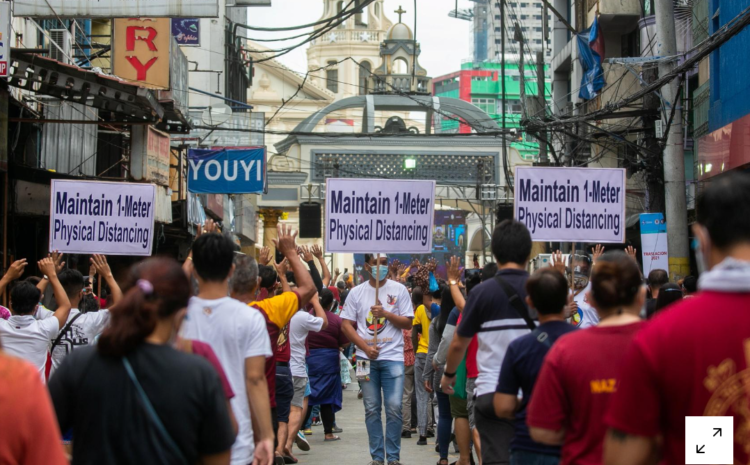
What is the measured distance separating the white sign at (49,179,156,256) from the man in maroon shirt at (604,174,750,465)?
24.3 ft

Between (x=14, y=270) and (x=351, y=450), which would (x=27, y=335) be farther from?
(x=351, y=450)

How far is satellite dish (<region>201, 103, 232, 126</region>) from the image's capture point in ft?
79.2

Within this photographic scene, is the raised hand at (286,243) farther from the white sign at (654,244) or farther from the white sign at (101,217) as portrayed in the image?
the white sign at (654,244)

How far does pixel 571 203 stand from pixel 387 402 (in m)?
2.50

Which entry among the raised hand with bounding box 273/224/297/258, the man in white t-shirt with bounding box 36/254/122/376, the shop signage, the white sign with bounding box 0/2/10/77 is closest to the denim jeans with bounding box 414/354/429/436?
the man in white t-shirt with bounding box 36/254/122/376

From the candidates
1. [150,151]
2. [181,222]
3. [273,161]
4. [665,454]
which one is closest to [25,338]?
[665,454]

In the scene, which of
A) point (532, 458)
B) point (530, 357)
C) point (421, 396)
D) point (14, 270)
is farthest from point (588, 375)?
point (421, 396)

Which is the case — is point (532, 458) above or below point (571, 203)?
below

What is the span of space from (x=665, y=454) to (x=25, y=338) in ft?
16.6

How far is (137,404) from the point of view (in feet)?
10.8

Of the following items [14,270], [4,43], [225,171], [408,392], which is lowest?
[408,392]

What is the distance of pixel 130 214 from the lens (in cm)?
977

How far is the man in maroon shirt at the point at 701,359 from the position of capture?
2.56 m

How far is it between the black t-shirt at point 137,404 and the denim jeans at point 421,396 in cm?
776
